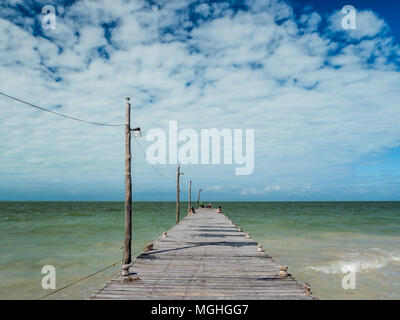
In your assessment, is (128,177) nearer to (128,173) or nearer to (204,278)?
(128,173)

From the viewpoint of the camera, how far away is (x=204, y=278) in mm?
7539

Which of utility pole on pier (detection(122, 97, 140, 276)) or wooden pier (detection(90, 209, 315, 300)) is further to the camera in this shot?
utility pole on pier (detection(122, 97, 140, 276))

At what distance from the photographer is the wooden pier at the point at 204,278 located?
6.28 m

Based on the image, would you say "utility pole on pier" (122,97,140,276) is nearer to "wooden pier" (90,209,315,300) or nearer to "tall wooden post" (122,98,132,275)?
"tall wooden post" (122,98,132,275)

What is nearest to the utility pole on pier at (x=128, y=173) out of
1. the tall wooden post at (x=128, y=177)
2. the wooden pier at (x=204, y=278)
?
the tall wooden post at (x=128, y=177)

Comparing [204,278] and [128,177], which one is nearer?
[204,278]

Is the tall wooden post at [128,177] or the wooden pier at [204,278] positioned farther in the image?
the tall wooden post at [128,177]

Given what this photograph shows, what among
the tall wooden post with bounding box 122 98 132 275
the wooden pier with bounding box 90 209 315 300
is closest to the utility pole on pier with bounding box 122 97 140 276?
the tall wooden post with bounding box 122 98 132 275

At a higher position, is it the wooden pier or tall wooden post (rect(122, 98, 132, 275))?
tall wooden post (rect(122, 98, 132, 275))

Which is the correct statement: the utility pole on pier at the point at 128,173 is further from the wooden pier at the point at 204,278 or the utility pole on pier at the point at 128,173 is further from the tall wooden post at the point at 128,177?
the wooden pier at the point at 204,278

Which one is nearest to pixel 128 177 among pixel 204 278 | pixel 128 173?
pixel 128 173

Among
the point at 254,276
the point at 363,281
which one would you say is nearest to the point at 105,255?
the point at 254,276

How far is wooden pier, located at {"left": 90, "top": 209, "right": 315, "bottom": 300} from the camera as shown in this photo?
628cm

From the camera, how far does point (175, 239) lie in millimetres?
14672
